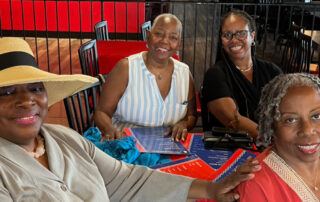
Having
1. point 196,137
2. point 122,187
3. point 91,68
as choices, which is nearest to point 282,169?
point 122,187

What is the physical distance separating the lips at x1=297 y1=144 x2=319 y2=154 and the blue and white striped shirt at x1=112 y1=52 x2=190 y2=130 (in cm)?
137

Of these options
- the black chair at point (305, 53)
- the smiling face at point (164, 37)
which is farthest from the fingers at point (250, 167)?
the black chair at point (305, 53)

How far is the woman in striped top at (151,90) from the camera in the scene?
2.70 metres

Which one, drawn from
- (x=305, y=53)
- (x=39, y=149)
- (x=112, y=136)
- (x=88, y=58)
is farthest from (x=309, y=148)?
(x=305, y=53)

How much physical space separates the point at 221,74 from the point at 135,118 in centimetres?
65

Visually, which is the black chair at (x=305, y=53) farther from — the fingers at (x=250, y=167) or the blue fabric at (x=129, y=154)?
the fingers at (x=250, y=167)

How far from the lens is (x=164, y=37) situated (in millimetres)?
2734

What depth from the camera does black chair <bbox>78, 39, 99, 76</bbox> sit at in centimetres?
321

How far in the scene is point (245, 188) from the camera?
1.38 meters

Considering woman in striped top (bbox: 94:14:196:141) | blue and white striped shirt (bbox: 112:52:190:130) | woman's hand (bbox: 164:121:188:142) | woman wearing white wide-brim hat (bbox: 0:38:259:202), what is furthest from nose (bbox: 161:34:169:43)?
woman wearing white wide-brim hat (bbox: 0:38:259:202)

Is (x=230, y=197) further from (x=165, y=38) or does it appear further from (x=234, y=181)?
(x=165, y=38)

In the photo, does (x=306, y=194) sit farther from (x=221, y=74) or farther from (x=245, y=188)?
(x=221, y=74)

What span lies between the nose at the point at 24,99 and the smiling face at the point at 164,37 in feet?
4.55

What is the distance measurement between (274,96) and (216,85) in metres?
1.32
